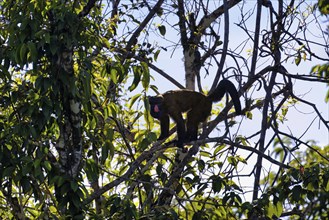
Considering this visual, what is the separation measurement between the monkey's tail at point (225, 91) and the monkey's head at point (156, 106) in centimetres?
58

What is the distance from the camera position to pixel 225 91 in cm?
877

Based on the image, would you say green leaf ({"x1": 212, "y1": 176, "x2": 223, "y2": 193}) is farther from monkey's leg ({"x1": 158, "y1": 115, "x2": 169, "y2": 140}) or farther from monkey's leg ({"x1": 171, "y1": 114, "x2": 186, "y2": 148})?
monkey's leg ({"x1": 158, "y1": 115, "x2": 169, "y2": 140})

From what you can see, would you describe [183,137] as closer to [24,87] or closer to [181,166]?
[181,166]

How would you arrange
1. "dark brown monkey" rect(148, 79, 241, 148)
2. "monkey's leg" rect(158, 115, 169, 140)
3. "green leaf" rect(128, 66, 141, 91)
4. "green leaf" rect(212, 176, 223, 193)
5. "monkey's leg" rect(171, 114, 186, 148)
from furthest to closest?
"monkey's leg" rect(158, 115, 169, 140) < "dark brown monkey" rect(148, 79, 241, 148) < "monkey's leg" rect(171, 114, 186, 148) < "green leaf" rect(212, 176, 223, 193) < "green leaf" rect(128, 66, 141, 91)

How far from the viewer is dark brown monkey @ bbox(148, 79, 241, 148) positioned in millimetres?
8883

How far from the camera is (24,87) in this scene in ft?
23.1

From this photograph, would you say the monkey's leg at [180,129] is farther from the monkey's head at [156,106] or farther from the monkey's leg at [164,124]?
the monkey's head at [156,106]

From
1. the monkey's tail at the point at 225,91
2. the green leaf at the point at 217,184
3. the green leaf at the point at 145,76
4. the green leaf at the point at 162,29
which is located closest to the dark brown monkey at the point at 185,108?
the monkey's tail at the point at 225,91

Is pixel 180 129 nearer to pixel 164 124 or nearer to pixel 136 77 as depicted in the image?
pixel 164 124

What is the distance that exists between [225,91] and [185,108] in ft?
1.79

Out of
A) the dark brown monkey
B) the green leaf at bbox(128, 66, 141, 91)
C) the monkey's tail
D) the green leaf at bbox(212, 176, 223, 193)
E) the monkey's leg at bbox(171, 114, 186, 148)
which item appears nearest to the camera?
the green leaf at bbox(128, 66, 141, 91)

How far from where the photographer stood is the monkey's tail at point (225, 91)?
807cm

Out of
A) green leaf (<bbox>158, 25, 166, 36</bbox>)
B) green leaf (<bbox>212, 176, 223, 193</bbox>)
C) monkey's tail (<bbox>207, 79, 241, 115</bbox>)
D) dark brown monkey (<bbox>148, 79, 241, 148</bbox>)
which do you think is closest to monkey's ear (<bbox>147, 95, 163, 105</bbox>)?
dark brown monkey (<bbox>148, 79, 241, 148</bbox>)

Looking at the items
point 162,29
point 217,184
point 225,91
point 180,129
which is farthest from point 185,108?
point 217,184
